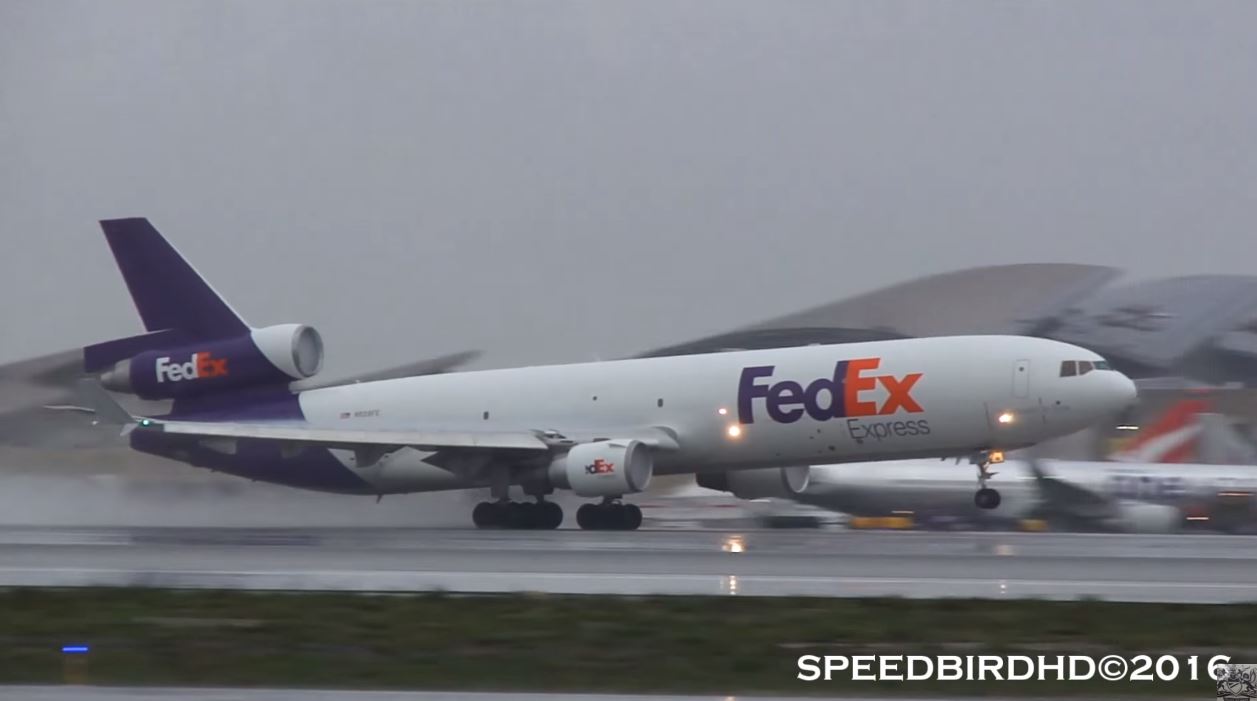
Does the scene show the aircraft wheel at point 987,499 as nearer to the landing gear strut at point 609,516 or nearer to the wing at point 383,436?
the wing at point 383,436

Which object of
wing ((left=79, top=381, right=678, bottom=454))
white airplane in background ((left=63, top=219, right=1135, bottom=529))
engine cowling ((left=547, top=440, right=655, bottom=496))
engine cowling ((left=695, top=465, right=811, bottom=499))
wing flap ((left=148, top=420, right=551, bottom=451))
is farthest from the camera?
engine cowling ((left=695, top=465, right=811, bottom=499))

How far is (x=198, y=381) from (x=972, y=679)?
27.4 m

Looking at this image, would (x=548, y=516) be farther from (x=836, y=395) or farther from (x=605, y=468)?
(x=836, y=395)

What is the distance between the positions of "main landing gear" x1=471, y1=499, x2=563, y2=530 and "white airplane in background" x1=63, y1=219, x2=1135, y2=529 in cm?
3

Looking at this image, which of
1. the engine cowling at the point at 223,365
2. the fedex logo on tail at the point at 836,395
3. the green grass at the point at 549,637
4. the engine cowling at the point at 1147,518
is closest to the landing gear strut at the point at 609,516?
the fedex logo on tail at the point at 836,395

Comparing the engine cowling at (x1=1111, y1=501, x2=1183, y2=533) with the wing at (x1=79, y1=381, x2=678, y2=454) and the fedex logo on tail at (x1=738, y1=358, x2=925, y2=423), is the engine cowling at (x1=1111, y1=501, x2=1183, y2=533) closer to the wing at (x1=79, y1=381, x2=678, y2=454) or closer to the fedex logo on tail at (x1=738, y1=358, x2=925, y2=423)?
the fedex logo on tail at (x1=738, y1=358, x2=925, y2=423)

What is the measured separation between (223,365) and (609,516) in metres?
10.6

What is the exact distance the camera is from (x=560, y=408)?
32250 mm

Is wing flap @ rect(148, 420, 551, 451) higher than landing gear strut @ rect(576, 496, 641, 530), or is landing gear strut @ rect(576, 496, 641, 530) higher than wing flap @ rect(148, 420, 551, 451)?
wing flap @ rect(148, 420, 551, 451)

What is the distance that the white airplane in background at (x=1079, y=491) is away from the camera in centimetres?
3072

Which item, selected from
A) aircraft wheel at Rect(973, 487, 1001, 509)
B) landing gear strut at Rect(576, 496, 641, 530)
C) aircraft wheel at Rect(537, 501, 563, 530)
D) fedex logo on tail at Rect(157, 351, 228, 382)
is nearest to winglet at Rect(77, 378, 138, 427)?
fedex logo on tail at Rect(157, 351, 228, 382)

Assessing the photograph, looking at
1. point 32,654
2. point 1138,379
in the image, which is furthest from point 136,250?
point 1138,379

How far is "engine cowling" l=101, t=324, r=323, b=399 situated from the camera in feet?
115

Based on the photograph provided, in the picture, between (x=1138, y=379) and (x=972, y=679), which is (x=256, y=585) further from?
(x=1138, y=379)
